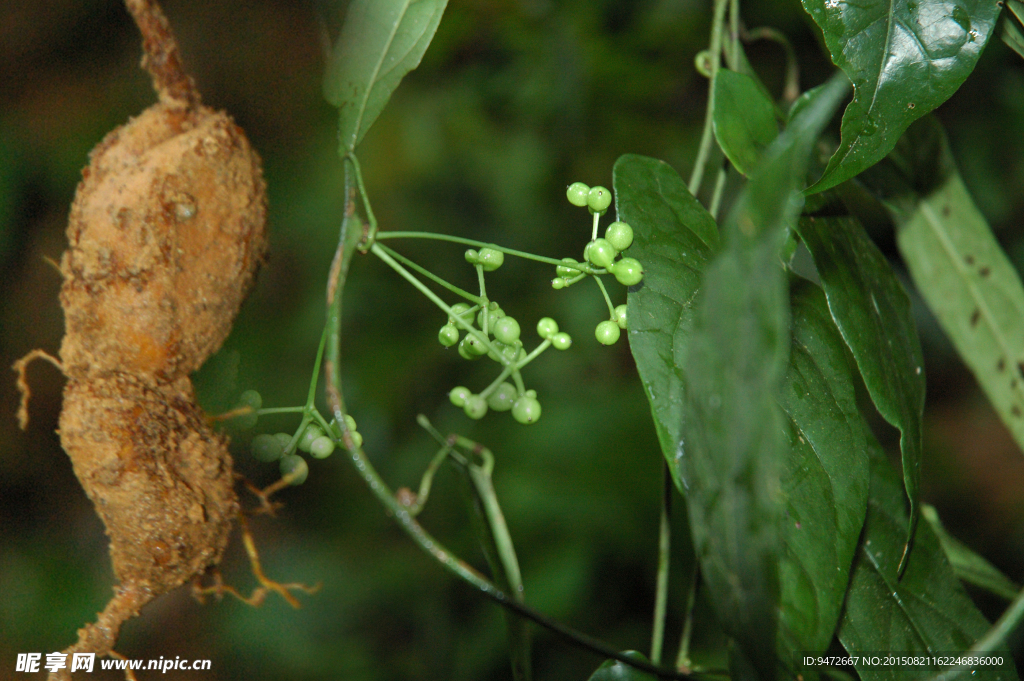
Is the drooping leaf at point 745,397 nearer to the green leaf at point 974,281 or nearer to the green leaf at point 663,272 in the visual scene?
the green leaf at point 663,272

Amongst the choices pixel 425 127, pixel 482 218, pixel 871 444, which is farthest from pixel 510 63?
pixel 871 444

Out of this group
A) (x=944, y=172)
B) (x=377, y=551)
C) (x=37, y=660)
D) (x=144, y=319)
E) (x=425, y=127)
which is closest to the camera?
(x=144, y=319)

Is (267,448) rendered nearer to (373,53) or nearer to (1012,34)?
(373,53)

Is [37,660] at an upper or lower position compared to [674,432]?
lower

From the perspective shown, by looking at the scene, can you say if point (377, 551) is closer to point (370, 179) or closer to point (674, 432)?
point (370, 179)

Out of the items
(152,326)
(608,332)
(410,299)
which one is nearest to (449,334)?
(608,332)

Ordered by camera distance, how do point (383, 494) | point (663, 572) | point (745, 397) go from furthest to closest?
point (663, 572), point (383, 494), point (745, 397)
